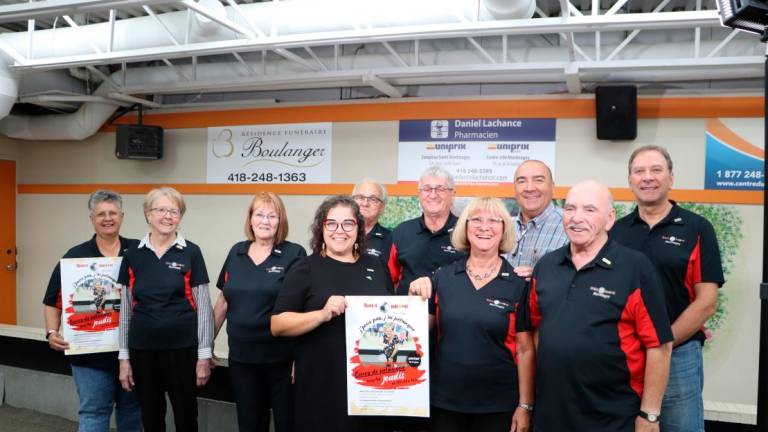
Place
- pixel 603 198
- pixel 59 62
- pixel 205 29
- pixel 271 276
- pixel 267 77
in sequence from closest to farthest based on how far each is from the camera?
pixel 603 198
pixel 271 276
pixel 205 29
pixel 59 62
pixel 267 77

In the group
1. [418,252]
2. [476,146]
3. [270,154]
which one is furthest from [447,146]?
[418,252]

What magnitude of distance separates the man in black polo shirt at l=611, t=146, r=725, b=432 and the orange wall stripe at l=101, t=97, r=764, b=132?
9.27ft

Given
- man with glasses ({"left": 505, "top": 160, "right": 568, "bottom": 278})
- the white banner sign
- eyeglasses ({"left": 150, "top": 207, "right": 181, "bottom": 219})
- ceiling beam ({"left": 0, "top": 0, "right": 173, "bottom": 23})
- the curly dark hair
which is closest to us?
the curly dark hair

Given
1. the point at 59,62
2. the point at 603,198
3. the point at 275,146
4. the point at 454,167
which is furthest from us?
the point at 275,146

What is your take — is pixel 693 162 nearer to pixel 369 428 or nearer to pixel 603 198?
pixel 603 198

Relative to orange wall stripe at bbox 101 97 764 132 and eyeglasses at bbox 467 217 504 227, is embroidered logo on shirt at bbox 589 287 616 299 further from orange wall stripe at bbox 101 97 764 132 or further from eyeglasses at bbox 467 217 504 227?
orange wall stripe at bbox 101 97 764 132

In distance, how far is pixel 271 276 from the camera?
2.55 m

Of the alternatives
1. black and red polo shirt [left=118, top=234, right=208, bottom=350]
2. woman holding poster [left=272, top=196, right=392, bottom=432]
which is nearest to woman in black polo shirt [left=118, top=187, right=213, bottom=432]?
black and red polo shirt [left=118, top=234, right=208, bottom=350]

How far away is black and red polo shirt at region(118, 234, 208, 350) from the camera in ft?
8.72

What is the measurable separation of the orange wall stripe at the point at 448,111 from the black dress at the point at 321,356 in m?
3.51

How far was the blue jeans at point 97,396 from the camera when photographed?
2904 mm

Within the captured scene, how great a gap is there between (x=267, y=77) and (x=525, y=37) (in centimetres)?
235

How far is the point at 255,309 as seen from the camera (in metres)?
2.51

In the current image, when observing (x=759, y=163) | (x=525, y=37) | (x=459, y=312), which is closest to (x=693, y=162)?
(x=759, y=163)
